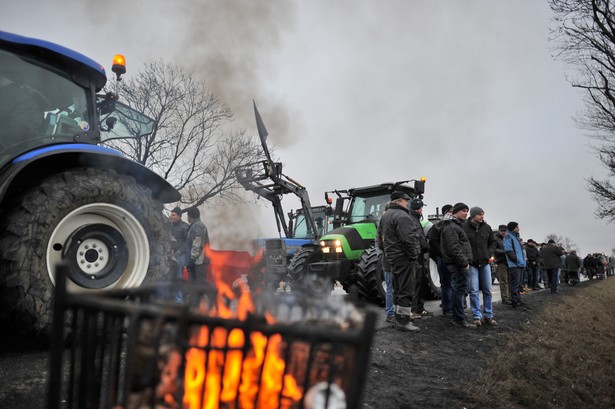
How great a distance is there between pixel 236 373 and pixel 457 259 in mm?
5255

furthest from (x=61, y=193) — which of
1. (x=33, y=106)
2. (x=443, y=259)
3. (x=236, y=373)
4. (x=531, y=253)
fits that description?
(x=531, y=253)

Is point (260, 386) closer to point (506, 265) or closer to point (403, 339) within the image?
point (403, 339)

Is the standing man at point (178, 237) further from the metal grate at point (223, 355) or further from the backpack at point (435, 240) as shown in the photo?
the metal grate at point (223, 355)

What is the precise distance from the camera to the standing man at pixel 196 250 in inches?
253

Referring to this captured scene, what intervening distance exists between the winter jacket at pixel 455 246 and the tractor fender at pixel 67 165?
4.20 m

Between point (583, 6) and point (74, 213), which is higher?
point (583, 6)

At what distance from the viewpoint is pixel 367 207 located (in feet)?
32.8

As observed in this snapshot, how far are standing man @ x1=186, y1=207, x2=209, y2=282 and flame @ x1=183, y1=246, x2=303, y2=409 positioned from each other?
5.22 m

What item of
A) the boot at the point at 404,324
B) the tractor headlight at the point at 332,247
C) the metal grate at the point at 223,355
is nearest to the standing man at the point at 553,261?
the tractor headlight at the point at 332,247

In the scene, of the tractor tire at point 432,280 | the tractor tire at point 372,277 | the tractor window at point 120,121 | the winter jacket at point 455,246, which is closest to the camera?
the tractor window at point 120,121

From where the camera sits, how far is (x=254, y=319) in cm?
124

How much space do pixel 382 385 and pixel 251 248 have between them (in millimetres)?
6637

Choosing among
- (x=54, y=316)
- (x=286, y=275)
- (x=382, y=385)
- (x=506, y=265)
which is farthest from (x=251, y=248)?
(x=54, y=316)

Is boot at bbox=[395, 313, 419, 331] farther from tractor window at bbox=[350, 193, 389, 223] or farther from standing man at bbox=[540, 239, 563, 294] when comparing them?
standing man at bbox=[540, 239, 563, 294]
